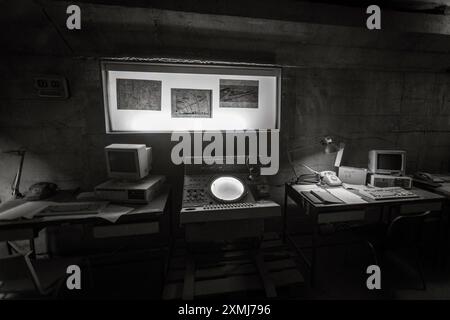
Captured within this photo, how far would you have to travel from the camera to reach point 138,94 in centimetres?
263

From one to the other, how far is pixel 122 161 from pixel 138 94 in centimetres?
88

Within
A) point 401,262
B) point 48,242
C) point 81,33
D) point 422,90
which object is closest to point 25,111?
point 81,33

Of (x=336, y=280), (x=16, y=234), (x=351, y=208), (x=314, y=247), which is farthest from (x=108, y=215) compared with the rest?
(x=336, y=280)

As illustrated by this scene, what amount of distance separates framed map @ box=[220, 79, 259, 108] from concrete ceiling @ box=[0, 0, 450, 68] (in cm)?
30

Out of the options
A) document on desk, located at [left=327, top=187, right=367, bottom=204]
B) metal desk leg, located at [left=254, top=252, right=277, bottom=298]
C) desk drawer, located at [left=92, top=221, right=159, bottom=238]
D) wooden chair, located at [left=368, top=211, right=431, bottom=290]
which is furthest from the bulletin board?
wooden chair, located at [left=368, top=211, right=431, bottom=290]

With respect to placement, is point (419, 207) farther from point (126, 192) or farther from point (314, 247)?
point (126, 192)

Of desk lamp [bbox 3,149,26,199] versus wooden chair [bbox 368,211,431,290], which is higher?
desk lamp [bbox 3,149,26,199]

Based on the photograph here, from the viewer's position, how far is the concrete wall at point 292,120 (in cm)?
248

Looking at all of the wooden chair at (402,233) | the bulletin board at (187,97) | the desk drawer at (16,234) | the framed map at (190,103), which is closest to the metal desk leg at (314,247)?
the wooden chair at (402,233)

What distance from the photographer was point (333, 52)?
9.37 ft

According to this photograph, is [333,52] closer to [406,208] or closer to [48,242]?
[406,208]

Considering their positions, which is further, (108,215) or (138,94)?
(138,94)

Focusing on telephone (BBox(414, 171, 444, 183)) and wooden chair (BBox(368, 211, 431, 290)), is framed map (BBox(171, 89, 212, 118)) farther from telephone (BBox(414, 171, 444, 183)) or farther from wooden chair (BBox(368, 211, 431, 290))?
telephone (BBox(414, 171, 444, 183))

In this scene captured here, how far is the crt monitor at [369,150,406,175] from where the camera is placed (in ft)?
8.80
